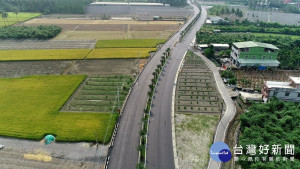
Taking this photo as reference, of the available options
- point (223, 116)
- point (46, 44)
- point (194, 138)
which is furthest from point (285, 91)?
point (46, 44)

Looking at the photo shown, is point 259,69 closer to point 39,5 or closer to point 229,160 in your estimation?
point 229,160

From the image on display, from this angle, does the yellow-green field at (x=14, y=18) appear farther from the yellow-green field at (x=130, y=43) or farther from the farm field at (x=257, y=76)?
the farm field at (x=257, y=76)

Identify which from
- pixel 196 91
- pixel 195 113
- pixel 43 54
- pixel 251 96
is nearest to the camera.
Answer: pixel 195 113

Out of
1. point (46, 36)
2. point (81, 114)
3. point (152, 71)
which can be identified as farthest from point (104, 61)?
point (46, 36)

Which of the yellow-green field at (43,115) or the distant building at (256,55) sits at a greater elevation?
the distant building at (256,55)

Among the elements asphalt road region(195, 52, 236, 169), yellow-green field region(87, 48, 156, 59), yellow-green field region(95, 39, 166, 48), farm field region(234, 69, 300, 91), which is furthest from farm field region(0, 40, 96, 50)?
farm field region(234, 69, 300, 91)

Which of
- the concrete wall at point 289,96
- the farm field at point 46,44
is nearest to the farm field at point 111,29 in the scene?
the farm field at point 46,44
